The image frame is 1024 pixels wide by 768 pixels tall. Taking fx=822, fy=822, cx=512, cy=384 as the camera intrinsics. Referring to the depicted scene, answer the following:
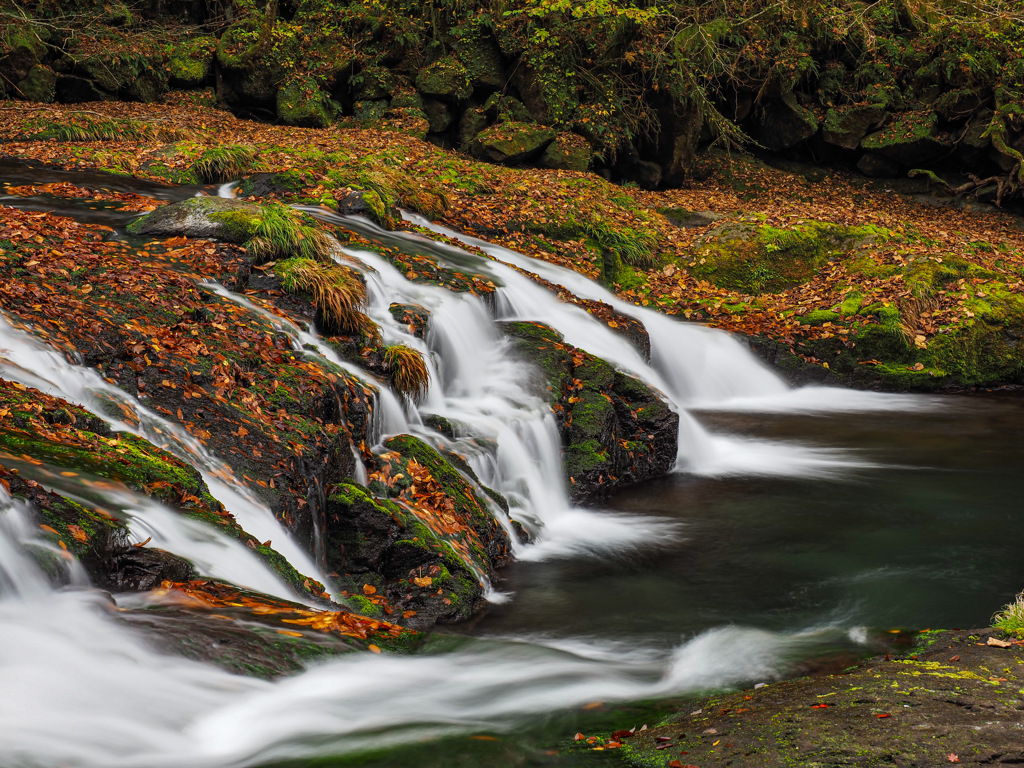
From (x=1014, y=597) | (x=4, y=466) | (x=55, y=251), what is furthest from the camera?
(x=55, y=251)

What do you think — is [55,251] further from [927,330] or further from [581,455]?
[927,330]

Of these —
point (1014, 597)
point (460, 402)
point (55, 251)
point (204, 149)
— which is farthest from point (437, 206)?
point (1014, 597)

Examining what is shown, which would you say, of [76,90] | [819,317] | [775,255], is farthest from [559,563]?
[76,90]

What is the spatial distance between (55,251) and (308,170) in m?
5.86

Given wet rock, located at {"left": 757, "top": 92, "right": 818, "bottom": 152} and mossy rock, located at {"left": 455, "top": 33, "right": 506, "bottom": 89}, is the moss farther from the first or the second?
wet rock, located at {"left": 757, "top": 92, "right": 818, "bottom": 152}

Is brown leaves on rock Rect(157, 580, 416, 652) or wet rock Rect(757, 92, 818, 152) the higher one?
wet rock Rect(757, 92, 818, 152)

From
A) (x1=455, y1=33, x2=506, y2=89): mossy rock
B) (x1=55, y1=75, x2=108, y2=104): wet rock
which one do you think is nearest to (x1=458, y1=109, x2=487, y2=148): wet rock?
(x1=455, y1=33, x2=506, y2=89): mossy rock

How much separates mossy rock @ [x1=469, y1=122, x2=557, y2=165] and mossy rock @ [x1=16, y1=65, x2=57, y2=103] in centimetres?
880

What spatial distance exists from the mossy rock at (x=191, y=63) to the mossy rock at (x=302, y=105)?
218 centimetres

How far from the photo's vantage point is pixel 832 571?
21.4ft

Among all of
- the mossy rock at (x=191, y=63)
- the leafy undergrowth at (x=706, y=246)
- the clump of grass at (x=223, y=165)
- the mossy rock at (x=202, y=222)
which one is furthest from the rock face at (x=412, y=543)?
the mossy rock at (x=191, y=63)

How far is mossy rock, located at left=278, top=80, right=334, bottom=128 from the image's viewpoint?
18.6 metres

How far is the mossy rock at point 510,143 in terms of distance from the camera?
17.8 m

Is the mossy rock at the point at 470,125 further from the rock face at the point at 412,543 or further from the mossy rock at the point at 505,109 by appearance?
the rock face at the point at 412,543
